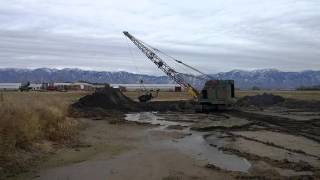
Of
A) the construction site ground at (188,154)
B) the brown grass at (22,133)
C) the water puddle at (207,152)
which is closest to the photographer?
the construction site ground at (188,154)

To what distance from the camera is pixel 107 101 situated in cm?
6831

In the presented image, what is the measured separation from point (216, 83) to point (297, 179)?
4405 centimetres

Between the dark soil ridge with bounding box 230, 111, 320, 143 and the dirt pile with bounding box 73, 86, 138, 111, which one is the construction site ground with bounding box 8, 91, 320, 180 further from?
the dirt pile with bounding box 73, 86, 138, 111

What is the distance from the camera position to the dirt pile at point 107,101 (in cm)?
6544

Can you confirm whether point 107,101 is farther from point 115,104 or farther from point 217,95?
point 217,95

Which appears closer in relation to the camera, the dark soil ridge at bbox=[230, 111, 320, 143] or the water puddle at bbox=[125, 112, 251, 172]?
the water puddle at bbox=[125, 112, 251, 172]

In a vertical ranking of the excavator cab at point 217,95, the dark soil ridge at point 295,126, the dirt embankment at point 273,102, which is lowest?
the dark soil ridge at point 295,126

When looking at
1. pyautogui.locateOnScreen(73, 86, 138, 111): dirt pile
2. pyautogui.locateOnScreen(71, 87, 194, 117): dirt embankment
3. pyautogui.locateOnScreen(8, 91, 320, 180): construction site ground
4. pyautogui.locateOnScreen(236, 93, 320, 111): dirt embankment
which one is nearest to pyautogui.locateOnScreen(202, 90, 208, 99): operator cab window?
pyautogui.locateOnScreen(71, 87, 194, 117): dirt embankment

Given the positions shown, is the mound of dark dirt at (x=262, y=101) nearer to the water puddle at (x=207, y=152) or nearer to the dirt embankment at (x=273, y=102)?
the dirt embankment at (x=273, y=102)

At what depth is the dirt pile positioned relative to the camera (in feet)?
215

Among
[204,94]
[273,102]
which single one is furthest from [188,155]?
[273,102]

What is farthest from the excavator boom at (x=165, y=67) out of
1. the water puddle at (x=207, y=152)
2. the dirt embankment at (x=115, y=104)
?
the water puddle at (x=207, y=152)

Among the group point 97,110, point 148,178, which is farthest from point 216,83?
point 148,178

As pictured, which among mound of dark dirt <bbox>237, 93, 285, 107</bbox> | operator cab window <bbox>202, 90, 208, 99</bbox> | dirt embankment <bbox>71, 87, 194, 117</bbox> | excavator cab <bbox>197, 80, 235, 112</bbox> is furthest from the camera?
mound of dark dirt <bbox>237, 93, 285, 107</bbox>
